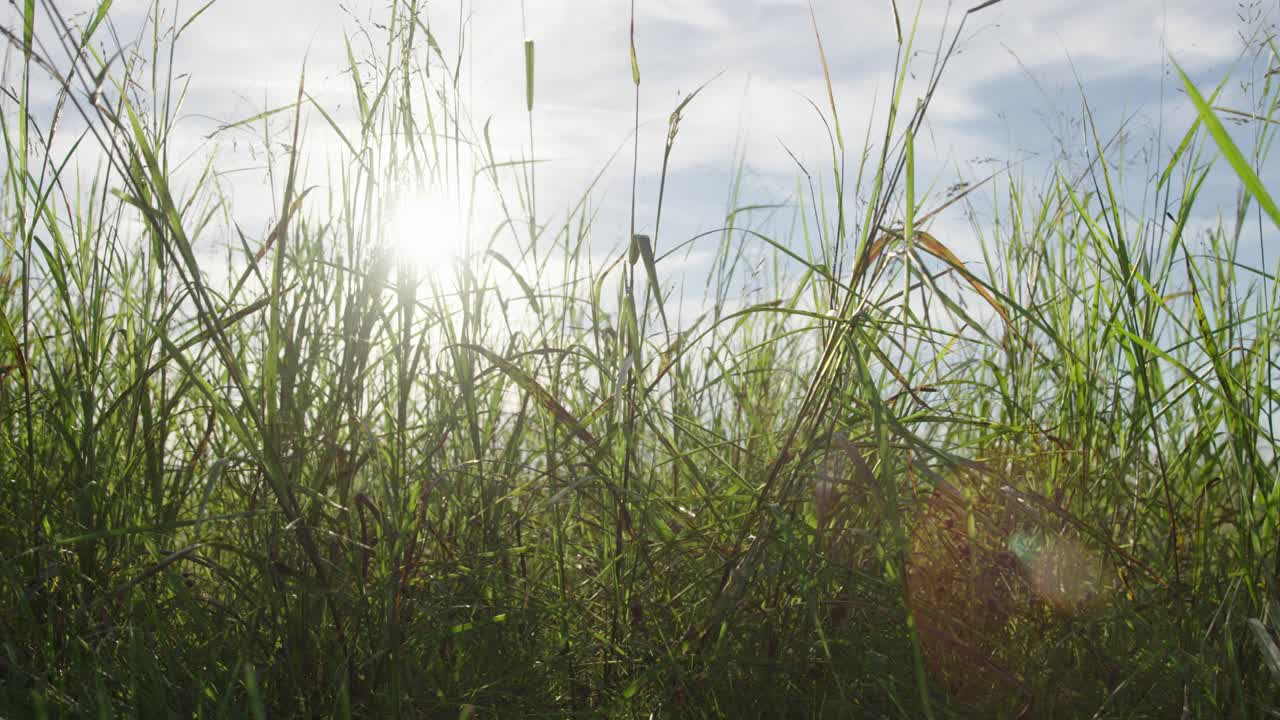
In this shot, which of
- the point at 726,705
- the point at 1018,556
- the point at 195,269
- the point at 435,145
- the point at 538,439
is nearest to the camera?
the point at 195,269

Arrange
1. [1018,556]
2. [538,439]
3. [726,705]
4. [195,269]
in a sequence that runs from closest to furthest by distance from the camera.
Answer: [195,269] → [726,705] → [1018,556] → [538,439]

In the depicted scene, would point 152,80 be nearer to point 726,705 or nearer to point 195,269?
point 195,269

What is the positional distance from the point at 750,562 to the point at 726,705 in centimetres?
22

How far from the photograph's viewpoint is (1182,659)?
1101 mm

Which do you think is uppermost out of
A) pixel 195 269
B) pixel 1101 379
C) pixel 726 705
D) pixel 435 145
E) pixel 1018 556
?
pixel 435 145

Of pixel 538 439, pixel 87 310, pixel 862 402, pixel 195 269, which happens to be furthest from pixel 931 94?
pixel 87 310

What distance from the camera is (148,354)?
4.15 ft

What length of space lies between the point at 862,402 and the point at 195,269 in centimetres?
84

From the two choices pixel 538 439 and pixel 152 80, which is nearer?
pixel 152 80

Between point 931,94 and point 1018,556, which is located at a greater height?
point 931,94

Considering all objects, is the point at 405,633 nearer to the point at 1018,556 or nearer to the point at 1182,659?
the point at 1018,556

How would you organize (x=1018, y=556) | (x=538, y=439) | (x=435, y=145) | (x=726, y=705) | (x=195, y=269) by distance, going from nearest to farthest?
(x=195, y=269)
(x=726, y=705)
(x=1018, y=556)
(x=435, y=145)
(x=538, y=439)

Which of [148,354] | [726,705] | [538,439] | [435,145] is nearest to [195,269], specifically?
[148,354]

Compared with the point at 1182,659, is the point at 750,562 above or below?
above
